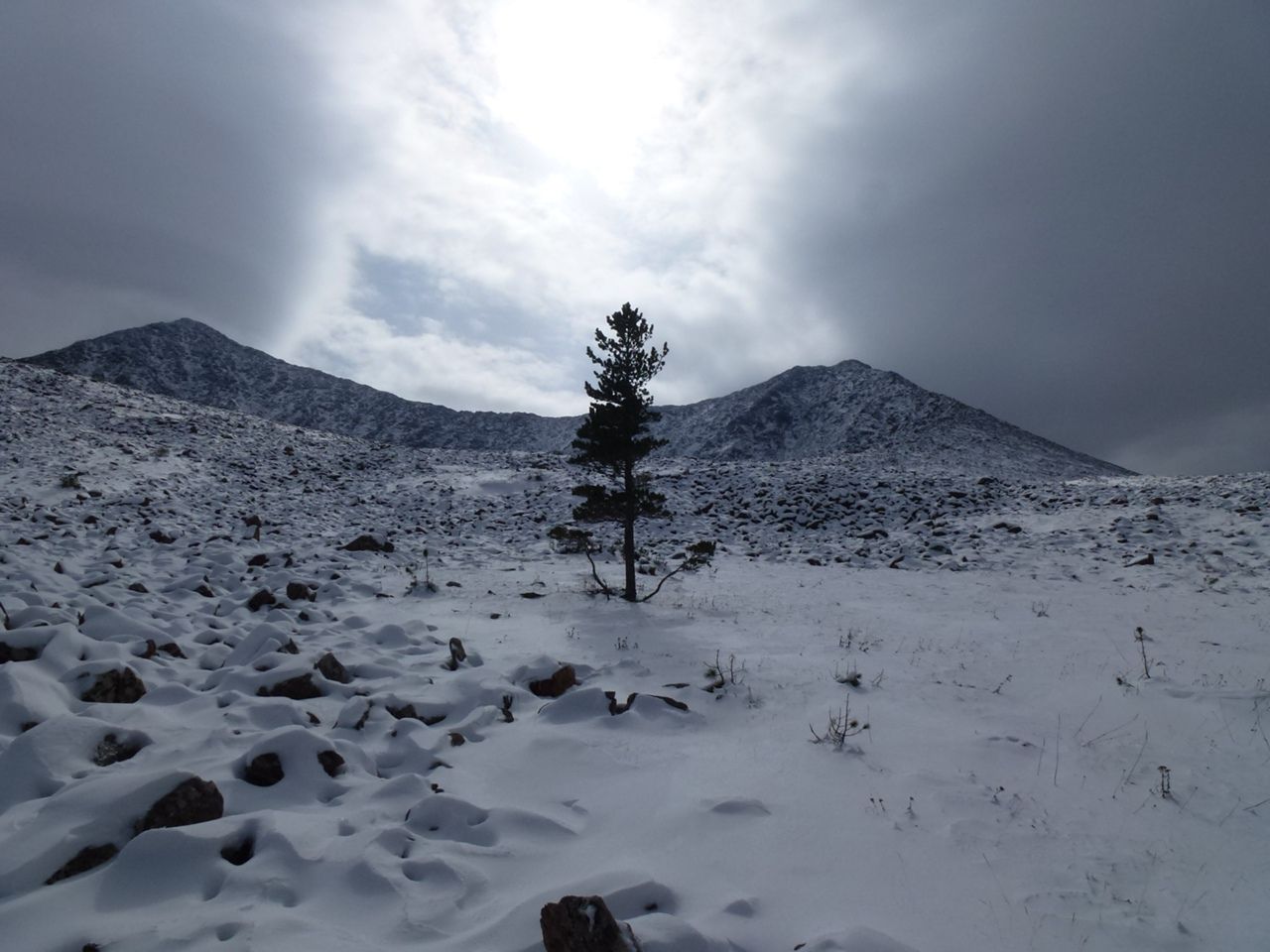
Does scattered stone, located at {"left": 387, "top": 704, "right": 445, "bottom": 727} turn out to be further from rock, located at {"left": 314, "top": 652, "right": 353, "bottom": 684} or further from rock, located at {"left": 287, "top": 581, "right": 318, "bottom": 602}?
rock, located at {"left": 287, "top": 581, "right": 318, "bottom": 602}

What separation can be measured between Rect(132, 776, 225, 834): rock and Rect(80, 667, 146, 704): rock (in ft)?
8.48

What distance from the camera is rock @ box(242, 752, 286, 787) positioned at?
4605 millimetres

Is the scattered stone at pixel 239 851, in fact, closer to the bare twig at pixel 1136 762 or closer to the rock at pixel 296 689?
the rock at pixel 296 689

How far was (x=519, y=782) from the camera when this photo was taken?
16.9 ft

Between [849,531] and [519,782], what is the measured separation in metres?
18.4

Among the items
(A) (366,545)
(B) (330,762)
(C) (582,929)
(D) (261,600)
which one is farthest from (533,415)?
(C) (582,929)

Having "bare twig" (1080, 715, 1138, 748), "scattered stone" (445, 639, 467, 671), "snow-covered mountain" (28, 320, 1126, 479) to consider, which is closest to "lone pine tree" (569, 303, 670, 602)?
"scattered stone" (445, 639, 467, 671)

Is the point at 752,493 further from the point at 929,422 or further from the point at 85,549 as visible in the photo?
the point at 929,422

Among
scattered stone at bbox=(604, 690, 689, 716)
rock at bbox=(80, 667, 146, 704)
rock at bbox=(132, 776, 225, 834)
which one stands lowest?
scattered stone at bbox=(604, 690, 689, 716)

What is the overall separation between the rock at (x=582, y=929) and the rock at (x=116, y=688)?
17.9 ft

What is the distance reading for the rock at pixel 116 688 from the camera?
5.56 meters

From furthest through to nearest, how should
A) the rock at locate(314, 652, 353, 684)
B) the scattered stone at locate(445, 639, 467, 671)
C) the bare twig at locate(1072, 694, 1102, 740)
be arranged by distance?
the scattered stone at locate(445, 639, 467, 671) < the rock at locate(314, 652, 353, 684) < the bare twig at locate(1072, 694, 1102, 740)

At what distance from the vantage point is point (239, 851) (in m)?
3.81

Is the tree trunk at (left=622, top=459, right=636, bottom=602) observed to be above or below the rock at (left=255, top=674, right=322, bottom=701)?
above
